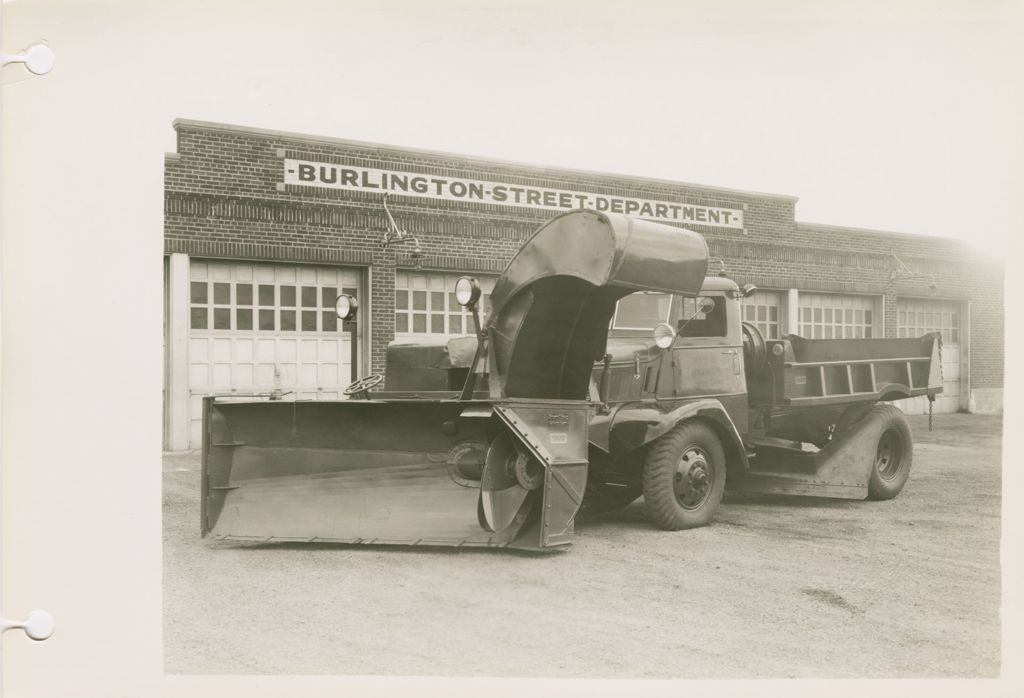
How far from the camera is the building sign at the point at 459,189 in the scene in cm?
523

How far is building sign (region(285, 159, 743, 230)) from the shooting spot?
5227mm

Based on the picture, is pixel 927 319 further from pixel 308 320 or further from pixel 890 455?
pixel 308 320

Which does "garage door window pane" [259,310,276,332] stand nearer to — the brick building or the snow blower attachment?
the brick building

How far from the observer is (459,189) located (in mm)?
5395

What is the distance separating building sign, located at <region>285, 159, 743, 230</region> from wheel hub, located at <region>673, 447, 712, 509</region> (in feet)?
5.25

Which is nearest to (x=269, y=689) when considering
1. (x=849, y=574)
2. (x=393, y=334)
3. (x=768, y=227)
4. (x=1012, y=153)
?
(x=393, y=334)

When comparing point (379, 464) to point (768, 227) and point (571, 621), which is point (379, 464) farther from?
point (768, 227)

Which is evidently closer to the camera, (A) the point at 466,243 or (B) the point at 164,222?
(B) the point at 164,222

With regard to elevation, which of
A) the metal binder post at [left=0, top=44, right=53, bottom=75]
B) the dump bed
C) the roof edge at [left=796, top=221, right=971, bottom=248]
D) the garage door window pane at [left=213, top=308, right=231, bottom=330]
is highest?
the metal binder post at [left=0, top=44, right=53, bottom=75]

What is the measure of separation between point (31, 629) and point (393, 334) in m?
2.71

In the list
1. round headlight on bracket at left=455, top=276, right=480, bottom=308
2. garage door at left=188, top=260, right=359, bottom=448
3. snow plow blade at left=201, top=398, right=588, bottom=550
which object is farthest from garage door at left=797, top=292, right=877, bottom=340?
garage door at left=188, top=260, right=359, bottom=448

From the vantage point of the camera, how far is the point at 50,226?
15.3 ft

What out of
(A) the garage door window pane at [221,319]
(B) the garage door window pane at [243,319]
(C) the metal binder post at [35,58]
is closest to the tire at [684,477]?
(B) the garage door window pane at [243,319]

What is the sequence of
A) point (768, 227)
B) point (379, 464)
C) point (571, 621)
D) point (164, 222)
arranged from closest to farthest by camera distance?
point (571, 621) → point (164, 222) → point (379, 464) → point (768, 227)
